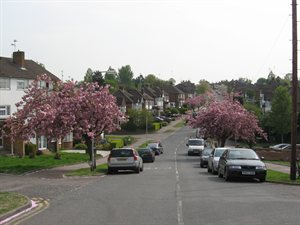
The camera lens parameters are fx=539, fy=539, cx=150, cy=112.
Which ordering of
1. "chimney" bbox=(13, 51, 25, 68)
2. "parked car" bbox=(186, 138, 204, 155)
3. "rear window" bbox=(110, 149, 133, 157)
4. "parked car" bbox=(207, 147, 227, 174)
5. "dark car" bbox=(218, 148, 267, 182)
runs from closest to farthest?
"dark car" bbox=(218, 148, 267, 182)
"parked car" bbox=(207, 147, 227, 174)
"rear window" bbox=(110, 149, 133, 157)
"chimney" bbox=(13, 51, 25, 68)
"parked car" bbox=(186, 138, 204, 155)

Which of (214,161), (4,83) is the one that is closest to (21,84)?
(4,83)

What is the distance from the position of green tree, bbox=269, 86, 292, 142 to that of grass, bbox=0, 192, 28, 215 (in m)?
61.1

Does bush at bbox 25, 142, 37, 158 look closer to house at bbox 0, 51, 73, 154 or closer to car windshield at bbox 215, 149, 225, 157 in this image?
house at bbox 0, 51, 73, 154

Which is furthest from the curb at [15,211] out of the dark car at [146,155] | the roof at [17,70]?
the roof at [17,70]

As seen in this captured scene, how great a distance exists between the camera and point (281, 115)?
2891 inches

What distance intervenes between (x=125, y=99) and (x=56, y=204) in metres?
106

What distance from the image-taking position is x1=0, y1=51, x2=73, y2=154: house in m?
48.1

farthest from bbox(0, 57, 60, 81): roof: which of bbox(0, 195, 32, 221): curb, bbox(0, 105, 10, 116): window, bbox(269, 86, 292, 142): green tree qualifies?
bbox(0, 195, 32, 221): curb

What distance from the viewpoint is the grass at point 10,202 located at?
13398mm

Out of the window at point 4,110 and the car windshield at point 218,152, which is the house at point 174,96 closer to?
the window at point 4,110

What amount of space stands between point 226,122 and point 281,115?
73.5 feet

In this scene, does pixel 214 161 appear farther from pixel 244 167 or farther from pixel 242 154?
pixel 244 167

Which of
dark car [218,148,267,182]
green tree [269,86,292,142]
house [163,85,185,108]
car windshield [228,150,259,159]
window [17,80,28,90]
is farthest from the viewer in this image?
house [163,85,185,108]

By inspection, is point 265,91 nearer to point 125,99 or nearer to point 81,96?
point 125,99
